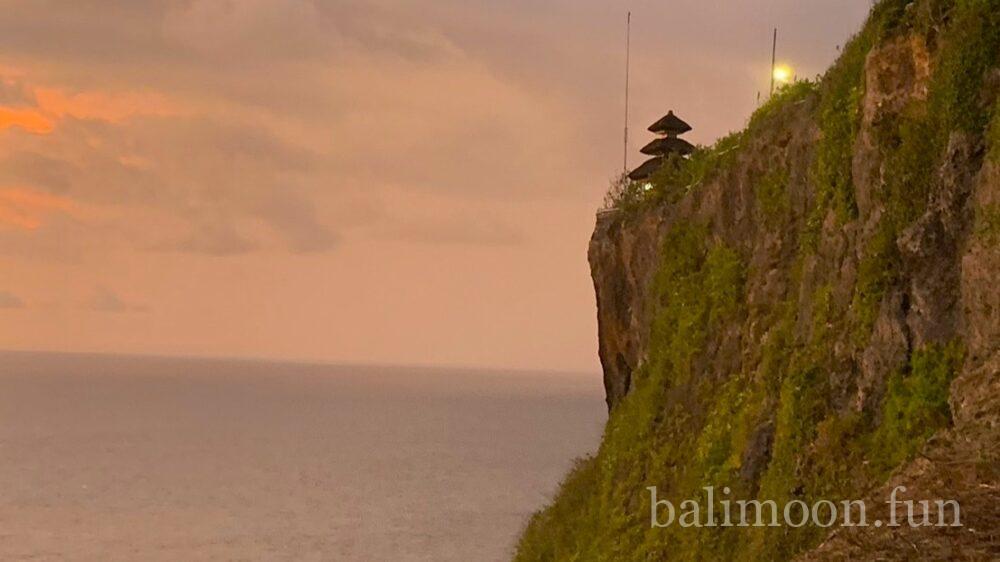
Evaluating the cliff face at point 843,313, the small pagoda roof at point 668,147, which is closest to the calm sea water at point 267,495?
the small pagoda roof at point 668,147

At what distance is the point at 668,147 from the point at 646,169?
965 millimetres

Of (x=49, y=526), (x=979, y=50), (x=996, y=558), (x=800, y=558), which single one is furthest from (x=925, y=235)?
(x=49, y=526)

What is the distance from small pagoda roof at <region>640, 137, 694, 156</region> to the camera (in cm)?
3122

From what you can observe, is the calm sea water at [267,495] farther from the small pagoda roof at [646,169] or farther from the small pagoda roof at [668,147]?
the small pagoda roof at [668,147]

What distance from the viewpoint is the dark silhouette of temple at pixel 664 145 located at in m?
31.2

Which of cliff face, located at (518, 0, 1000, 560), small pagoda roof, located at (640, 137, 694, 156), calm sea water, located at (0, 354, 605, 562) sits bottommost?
calm sea water, located at (0, 354, 605, 562)

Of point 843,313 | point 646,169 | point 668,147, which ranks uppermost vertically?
point 668,147

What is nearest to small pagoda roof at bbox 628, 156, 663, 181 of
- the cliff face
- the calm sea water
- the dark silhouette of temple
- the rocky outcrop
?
the dark silhouette of temple

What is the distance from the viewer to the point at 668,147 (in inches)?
1231

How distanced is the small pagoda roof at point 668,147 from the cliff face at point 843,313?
18.4ft

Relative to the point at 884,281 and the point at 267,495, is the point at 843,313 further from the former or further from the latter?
the point at 267,495

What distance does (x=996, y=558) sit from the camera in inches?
313

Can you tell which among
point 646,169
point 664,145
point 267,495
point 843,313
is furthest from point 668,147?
point 267,495

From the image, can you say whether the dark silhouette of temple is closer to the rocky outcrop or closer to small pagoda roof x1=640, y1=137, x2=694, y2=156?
small pagoda roof x1=640, y1=137, x2=694, y2=156
